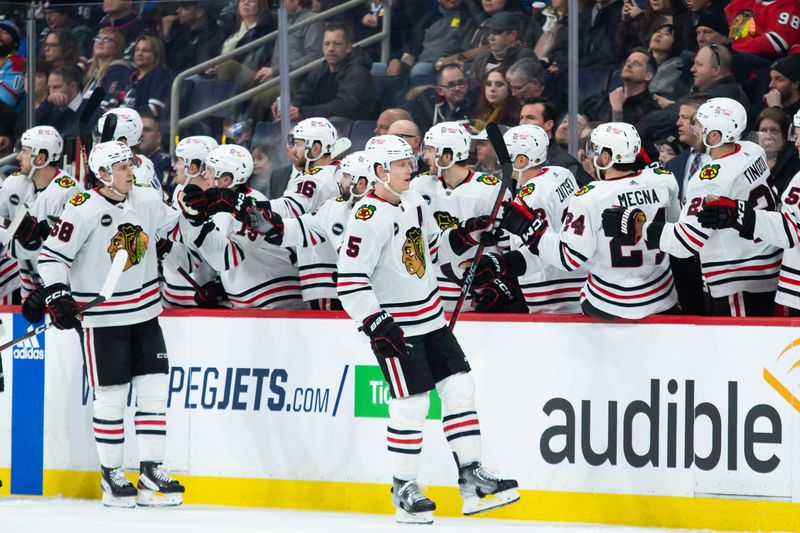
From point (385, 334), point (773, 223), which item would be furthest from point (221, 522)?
point (773, 223)

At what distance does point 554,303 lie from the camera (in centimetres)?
525

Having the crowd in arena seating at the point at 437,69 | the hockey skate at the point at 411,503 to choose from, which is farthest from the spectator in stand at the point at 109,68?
the hockey skate at the point at 411,503

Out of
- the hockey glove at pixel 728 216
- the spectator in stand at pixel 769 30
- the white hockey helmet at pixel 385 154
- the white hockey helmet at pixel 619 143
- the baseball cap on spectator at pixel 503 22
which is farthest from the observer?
the baseball cap on spectator at pixel 503 22

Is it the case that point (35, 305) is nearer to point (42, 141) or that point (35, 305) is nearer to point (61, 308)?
point (61, 308)

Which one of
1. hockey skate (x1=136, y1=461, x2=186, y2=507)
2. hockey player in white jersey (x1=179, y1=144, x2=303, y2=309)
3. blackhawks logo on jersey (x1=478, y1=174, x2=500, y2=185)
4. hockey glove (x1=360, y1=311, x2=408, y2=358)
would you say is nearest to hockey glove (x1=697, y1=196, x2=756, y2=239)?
hockey glove (x1=360, y1=311, x2=408, y2=358)

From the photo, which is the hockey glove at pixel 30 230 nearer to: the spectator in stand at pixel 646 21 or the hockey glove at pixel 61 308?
the hockey glove at pixel 61 308

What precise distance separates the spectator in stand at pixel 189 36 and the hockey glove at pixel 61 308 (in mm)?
2771

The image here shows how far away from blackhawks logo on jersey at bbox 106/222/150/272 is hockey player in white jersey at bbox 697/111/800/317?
205cm

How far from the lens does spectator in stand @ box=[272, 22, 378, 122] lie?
684 cm

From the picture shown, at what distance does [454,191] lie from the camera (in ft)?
17.5

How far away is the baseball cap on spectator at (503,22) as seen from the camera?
6574 millimetres

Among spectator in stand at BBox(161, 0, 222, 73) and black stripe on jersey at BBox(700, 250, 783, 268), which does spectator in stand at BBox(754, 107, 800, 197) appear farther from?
spectator in stand at BBox(161, 0, 222, 73)

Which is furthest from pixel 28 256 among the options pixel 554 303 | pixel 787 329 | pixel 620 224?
pixel 787 329

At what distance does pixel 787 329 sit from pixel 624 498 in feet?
2.60
